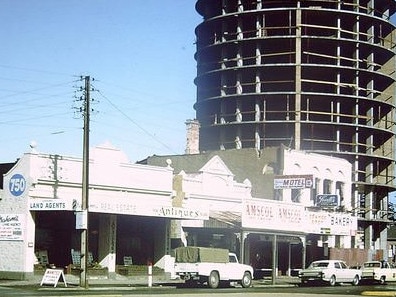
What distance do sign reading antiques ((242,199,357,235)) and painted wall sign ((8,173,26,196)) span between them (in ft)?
50.8

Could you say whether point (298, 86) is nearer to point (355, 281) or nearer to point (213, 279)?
point (355, 281)

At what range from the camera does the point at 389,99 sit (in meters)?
97.8

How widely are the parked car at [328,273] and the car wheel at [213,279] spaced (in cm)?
1000

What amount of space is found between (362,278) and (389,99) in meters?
48.2

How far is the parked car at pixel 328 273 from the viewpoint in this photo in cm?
4978

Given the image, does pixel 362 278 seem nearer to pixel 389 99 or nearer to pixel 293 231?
pixel 293 231

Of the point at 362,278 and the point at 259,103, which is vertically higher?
the point at 259,103

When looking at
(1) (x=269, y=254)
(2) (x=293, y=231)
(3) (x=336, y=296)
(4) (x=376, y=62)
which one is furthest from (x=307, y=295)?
(4) (x=376, y=62)

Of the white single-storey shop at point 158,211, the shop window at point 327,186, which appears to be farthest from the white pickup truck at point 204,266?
the shop window at point 327,186

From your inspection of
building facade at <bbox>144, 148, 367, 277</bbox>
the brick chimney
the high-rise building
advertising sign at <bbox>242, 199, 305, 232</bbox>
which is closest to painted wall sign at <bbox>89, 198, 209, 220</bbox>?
building facade at <bbox>144, 148, 367, 277</bbox>

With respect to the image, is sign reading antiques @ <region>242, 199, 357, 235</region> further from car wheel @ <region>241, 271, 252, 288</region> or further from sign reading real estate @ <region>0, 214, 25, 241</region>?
sign reading real estate @ <region>0, 214, 25, 241</region>

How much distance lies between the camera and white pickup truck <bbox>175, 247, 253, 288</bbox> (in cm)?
4147

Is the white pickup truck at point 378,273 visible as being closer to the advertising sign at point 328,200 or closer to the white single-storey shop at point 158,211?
the white single-storey shop at point 158,211

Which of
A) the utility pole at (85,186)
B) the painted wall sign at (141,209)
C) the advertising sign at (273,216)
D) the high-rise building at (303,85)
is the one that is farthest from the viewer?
the high-rise building at (303,85)
